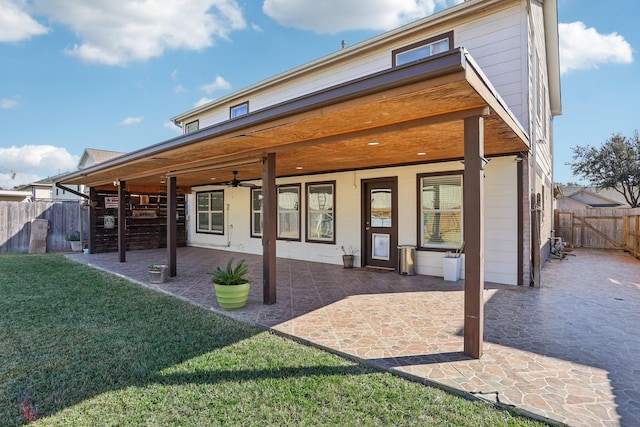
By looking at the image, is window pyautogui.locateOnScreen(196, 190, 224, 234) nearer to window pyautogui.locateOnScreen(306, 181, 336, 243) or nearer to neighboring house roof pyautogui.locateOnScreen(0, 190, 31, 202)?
window pyautogui.locateOnScreen(306, 181, 336, 243)

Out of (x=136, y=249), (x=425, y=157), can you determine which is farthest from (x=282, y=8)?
(x=136, y=249)

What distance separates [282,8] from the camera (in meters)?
9.41

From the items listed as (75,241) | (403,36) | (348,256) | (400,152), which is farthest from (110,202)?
(403,36)

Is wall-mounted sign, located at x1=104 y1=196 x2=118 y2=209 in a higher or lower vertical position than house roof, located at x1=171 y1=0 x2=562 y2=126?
lower

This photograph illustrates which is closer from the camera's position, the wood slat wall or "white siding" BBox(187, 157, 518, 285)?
"white siding" BBox(187, 157, 518, 285)

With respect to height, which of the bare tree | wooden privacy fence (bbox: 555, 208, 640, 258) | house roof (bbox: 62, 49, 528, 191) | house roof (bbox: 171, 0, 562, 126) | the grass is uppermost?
house roof (bbox: 171, 0, 562, 126)

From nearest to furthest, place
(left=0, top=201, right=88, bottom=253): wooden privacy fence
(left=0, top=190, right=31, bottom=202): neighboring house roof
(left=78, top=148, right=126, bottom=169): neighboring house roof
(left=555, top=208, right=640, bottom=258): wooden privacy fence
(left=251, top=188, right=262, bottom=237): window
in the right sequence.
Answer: (left=251, top=188, right=262, bottom=237): window < (left=0, top=201, right=88, bottom=253): wooden privacy fence < (left=555, top=208, right=640, bottom=258): wooden privacy fence < (left=0, top=190, right=31, bottom=202): neighboring house roof < (left=78, top=148, right=126, bottom=169): neighboring house roof

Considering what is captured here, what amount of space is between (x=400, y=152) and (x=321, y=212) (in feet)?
11.6

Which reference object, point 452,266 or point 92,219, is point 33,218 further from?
point 452,266

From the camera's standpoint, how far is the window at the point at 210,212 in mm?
12492

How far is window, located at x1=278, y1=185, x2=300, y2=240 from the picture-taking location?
988cm

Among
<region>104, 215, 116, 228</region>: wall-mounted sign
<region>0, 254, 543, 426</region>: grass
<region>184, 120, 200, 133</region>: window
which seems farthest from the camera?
<region>184, 120, 200, 133</region>: window

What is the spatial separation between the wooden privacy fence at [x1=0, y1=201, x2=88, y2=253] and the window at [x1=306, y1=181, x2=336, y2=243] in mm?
8971

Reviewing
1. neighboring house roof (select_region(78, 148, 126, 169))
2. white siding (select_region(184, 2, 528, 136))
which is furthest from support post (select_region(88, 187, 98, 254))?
neighboring house roof (select_region(78, 148, 126, 169))
